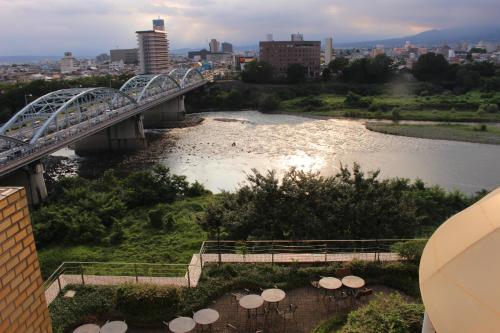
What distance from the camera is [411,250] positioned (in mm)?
13875

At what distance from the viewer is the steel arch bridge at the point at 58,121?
29.0 meters

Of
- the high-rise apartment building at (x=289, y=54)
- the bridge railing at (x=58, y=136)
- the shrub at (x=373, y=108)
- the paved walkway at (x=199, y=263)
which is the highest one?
the high-rise apartment building at (x=289, y=54)

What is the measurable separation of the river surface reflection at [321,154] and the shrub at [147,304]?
17.4 m

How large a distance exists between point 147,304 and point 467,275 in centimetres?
843

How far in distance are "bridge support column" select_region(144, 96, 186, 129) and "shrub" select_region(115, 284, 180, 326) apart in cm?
5477

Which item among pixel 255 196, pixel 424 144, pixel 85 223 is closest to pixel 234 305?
pixel 255 196

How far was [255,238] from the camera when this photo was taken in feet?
58.0

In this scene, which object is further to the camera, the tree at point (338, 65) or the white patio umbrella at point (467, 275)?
the tree at point (338, 65)

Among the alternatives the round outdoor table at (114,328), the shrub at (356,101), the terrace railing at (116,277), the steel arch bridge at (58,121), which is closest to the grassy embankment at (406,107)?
the shrub at (356,101)

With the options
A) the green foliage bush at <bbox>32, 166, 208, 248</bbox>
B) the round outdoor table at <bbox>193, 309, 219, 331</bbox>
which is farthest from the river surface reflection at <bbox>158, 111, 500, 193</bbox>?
the round outdoor table at <bbox>193, 309, 219, 331</bbox>

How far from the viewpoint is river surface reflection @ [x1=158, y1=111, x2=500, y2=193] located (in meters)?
35.1

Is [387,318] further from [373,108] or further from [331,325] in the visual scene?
[373,108]

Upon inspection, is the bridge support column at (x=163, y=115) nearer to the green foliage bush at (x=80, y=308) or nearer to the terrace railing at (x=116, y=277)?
the terrace railing at (x=116, y=277)

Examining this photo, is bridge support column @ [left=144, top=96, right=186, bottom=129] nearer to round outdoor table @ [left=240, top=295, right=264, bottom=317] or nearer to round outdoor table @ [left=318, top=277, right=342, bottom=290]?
round outdoor table @ [left=318, top=277, right=342, bottom=290]
